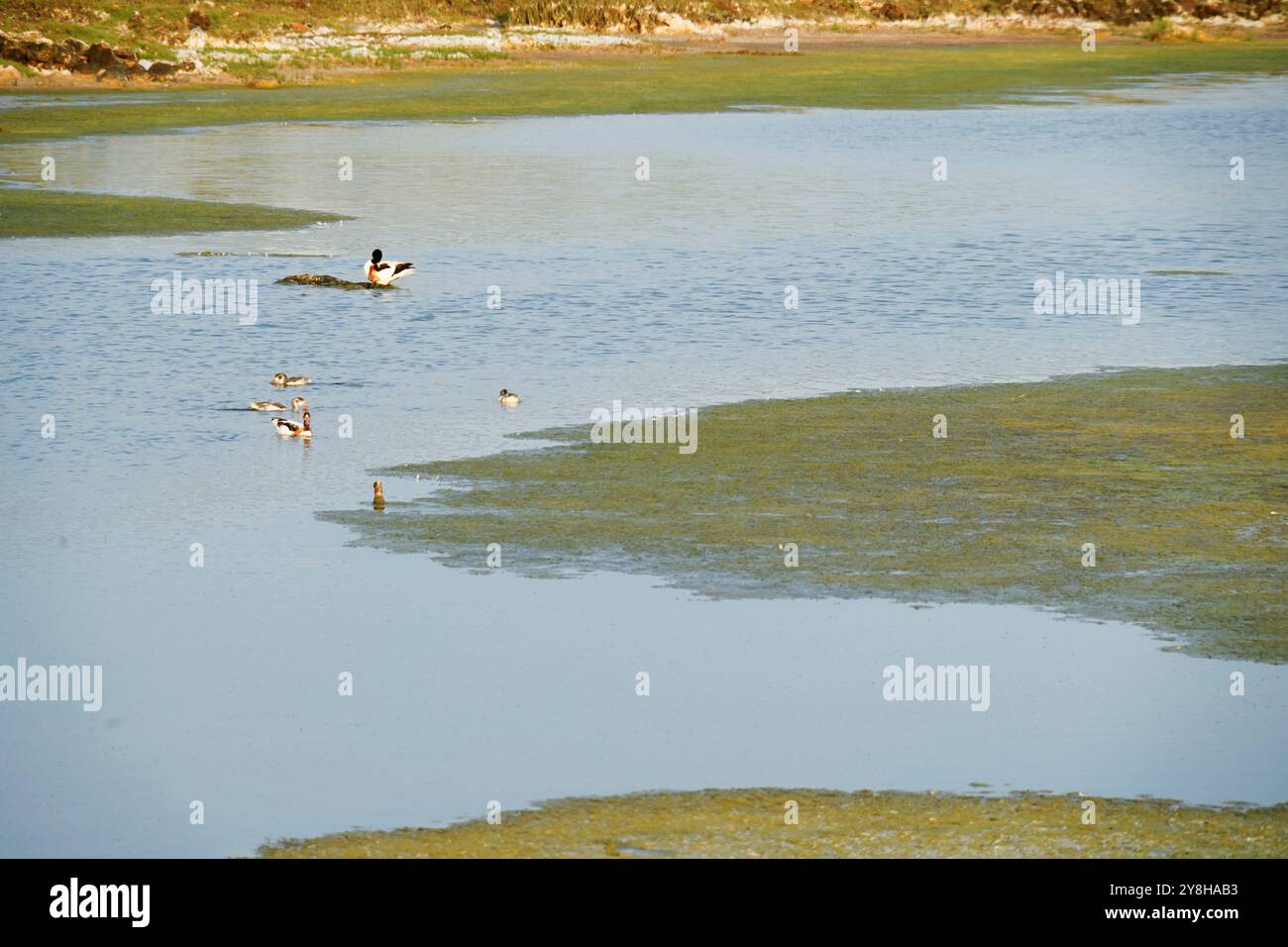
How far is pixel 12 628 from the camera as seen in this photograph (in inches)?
448

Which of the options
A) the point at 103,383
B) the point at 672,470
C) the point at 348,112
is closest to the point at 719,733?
the point at 672,470

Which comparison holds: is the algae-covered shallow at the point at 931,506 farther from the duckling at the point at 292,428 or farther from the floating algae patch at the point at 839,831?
the floating algae patch at the point at 839,831

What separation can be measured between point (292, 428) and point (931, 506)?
17.3 feet

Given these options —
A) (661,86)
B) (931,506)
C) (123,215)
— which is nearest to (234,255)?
(123,215)

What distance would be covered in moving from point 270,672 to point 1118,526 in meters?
5.72

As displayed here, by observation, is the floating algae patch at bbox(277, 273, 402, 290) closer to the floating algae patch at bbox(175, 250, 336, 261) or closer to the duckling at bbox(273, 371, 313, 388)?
the floating algae patch at bbox(175, 250, 336, 261)

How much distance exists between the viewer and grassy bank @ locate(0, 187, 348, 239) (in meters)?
28.9

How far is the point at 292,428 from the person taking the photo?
15.8 meters

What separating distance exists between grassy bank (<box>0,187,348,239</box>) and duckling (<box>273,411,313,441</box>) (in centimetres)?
1363

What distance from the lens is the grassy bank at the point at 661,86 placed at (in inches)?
1925

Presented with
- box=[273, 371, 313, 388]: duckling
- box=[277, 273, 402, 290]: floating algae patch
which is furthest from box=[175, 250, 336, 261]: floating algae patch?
box=[273, 371, 313, 388]: duckling

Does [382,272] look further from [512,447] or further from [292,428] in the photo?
[512,447]

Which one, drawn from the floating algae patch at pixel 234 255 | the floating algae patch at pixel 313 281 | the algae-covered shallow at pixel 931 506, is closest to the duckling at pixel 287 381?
the algae-covered shallow at pixel 931 506
